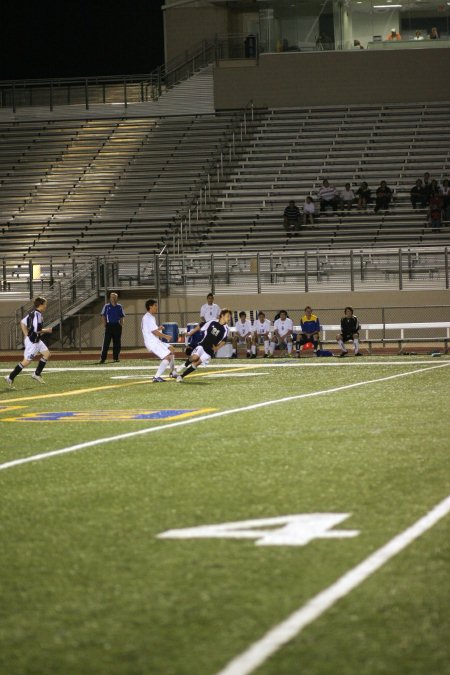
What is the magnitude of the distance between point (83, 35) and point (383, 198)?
18.6 metres

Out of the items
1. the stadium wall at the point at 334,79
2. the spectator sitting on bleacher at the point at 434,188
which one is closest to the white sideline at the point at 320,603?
the spectator sitting on bleacher at the point at 434,188

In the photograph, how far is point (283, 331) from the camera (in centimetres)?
2875

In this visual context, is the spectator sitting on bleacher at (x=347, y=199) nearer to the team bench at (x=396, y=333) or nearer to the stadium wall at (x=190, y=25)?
the team bench at (x=396, y=333)

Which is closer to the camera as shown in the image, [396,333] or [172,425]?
[172,425]

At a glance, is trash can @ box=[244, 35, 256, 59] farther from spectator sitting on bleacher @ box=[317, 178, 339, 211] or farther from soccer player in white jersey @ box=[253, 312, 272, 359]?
soccer player in white jersey @ box=[253, 312, 272, 359]

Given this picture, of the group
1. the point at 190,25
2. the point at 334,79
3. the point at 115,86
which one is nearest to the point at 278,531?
the point at 334,79

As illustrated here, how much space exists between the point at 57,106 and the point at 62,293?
14.8 m

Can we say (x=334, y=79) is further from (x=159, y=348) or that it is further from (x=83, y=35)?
(x=159, y=348)

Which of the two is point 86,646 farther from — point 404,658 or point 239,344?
point 239,344

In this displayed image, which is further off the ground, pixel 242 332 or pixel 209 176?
pixel 209 176

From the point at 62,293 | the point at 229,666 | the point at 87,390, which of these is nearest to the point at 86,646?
the point at 229,666

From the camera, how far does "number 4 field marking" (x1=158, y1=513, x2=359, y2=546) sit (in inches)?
260

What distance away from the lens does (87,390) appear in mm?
18875

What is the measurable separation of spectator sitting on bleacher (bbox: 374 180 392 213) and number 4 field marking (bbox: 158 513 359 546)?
3041 centimetres
